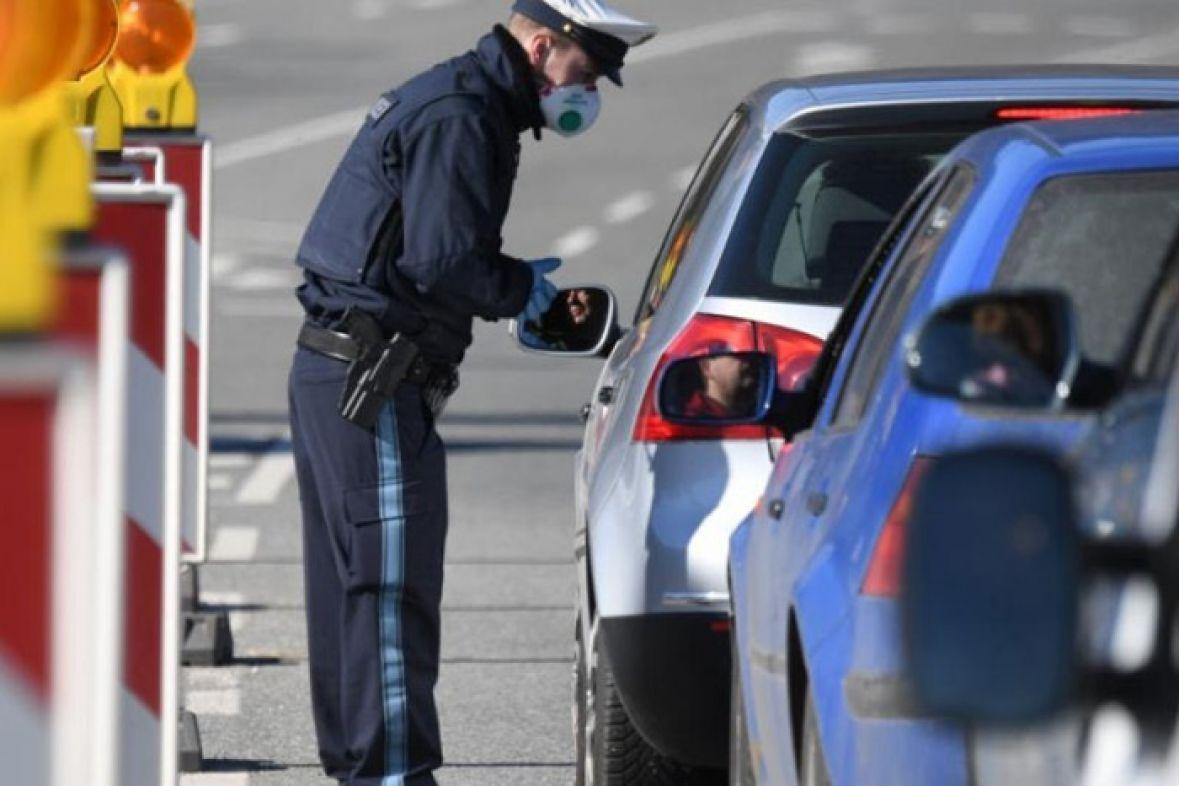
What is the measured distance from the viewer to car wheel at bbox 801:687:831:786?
165 inches

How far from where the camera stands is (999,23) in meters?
39.9

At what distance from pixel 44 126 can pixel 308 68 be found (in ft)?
117

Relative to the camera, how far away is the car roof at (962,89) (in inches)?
253

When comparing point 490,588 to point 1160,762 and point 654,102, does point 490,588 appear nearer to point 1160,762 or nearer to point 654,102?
point 1160,762

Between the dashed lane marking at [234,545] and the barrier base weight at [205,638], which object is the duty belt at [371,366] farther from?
the dashed lane marking at [234,545]

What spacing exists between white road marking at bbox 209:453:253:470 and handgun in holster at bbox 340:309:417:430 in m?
7.32

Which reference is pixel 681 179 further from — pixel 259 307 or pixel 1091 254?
pixel 1091 254

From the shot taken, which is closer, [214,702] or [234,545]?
[214,702]

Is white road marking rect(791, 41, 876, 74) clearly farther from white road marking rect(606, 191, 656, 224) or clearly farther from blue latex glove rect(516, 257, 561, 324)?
blue latex glove rect(516, 257, 561, 324)

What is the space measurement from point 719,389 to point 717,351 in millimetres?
540

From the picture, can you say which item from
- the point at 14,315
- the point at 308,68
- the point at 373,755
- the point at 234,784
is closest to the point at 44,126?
the point at 14,315

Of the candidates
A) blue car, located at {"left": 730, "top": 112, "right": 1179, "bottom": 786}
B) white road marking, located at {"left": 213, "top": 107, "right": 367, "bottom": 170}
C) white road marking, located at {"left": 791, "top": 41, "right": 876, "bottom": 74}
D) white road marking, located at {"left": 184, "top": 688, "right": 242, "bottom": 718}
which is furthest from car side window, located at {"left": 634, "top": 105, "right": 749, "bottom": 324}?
white road marking, located at {"left": 791, "top": 41, "right": 876, "bottom": 74}

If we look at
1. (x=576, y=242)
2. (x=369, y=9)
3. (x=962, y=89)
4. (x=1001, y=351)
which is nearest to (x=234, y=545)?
(x=962, y=89)

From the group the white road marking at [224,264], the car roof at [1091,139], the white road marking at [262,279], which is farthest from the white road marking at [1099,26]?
the car roof at [1091,139]
